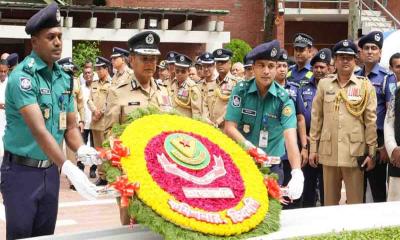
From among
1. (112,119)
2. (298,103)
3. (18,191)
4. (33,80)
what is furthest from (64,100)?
(298,103)

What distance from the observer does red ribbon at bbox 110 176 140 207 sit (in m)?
3.96

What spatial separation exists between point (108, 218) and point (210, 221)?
427 centimetres

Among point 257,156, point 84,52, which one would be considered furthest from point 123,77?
point 84,52

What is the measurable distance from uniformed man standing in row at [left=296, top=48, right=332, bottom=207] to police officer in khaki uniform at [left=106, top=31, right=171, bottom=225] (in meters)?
2.34

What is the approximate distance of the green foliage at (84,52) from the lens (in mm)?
18062

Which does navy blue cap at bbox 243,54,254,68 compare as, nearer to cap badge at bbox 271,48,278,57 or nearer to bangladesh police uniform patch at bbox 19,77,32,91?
cap badge at bbox 271,48,278,57

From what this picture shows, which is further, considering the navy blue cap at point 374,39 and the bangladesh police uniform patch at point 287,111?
the navy blue cap at point 374,39

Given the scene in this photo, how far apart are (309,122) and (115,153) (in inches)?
157

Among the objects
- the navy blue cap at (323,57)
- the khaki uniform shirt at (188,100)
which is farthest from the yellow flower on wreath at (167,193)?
the khaki uniform shirt at (188,100)

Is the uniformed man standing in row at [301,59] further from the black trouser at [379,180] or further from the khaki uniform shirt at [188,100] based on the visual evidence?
the black trouser at [379,180]

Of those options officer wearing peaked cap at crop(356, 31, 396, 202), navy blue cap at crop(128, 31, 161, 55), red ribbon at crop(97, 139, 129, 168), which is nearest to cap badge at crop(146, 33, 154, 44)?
navy blue cap at crop(128, 31, 161, 55)

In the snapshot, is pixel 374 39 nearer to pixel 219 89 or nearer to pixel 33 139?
pixel 219 89

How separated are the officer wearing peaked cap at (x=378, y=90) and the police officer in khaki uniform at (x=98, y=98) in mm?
4332

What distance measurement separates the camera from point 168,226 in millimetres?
3930
